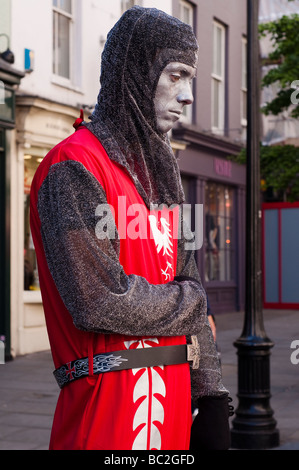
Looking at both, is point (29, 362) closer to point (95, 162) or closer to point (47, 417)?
point (47, 417)

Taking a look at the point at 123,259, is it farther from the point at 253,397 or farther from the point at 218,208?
the point at 218,208

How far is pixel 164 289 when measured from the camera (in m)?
1.77

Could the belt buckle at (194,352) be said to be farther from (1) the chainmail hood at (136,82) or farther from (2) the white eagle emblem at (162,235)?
(1) the chainmail hood at (136,82)

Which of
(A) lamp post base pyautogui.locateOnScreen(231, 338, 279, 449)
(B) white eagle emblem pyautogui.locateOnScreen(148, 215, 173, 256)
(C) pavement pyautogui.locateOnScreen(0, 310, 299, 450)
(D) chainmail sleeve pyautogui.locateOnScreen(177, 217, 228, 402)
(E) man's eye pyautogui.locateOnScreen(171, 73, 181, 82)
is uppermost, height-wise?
(E) man's eye pyautogui.locateOnScreen(171, 73, 181, 82)

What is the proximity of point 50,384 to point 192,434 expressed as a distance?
303 inches

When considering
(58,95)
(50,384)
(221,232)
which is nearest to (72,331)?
(50,384)

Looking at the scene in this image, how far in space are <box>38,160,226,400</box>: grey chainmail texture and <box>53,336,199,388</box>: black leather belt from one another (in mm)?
54

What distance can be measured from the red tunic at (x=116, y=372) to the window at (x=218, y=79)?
1764 centimetres

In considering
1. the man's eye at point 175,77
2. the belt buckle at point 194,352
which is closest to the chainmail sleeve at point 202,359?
the belt buckle at point 194,352

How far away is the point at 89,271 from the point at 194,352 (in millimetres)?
433

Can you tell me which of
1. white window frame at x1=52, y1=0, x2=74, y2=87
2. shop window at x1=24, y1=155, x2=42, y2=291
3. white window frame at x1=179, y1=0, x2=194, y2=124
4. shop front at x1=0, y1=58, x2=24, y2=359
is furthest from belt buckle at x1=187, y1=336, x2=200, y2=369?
white window frame at x1=179, y1=0, x2=194, y2=124

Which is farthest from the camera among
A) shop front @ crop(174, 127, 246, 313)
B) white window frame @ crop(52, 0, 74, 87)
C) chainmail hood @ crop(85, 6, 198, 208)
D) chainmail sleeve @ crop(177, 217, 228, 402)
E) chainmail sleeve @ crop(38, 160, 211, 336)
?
shop front @ crop(174, 127, 246, 313)

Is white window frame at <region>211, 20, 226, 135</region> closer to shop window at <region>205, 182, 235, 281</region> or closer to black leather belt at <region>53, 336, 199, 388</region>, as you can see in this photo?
shop window at <region>205, 182, 235, 281</region>

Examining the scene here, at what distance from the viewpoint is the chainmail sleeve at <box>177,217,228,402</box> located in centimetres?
206
